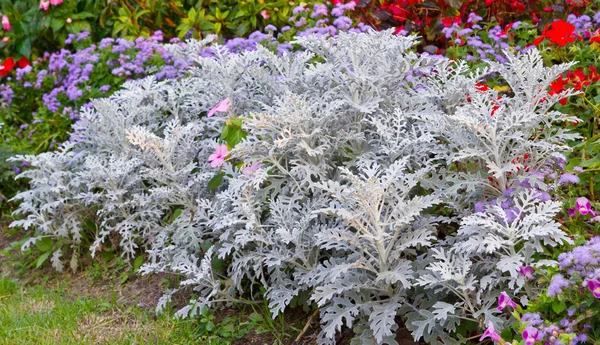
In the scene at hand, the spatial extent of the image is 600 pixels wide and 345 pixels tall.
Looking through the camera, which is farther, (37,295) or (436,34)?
(436,34)

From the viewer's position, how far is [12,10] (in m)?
5.77

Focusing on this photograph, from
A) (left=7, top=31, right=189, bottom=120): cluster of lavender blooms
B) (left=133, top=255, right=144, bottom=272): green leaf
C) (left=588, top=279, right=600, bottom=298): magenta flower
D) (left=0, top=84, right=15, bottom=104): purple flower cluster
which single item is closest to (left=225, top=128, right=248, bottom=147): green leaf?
(left=133, top=255, right=144, bottom=272): green leaf

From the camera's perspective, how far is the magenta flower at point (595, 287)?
79.0 inches

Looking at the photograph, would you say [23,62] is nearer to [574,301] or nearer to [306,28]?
[306,28]

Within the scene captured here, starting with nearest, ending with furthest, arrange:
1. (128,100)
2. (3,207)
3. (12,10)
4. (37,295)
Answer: (37,295), (128,100), (3,207), (12,10)

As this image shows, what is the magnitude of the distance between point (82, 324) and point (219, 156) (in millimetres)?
993

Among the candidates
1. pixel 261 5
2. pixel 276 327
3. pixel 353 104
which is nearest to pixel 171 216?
pixel 276 327

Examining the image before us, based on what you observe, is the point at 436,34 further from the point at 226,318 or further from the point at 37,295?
the point at 37,295

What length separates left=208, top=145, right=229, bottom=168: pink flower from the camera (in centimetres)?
325

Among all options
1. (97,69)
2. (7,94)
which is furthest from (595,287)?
(7,94)

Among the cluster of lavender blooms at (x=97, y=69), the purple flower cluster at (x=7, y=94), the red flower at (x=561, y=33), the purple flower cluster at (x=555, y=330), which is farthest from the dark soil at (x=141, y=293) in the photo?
the red flower at (x=561, y=33)

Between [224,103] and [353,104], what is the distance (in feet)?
2.44

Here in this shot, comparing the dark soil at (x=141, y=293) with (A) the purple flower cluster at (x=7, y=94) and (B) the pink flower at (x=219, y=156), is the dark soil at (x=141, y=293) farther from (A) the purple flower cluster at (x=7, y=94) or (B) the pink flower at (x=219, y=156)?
(A) the purple flower cluster at (x=7, y=94)

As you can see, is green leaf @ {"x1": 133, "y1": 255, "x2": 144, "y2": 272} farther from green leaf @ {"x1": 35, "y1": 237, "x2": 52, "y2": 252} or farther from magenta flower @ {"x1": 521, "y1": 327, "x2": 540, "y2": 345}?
magenta flower @ {"x1": 521, "y1": 327, "x2": 540, "y2": 345}
